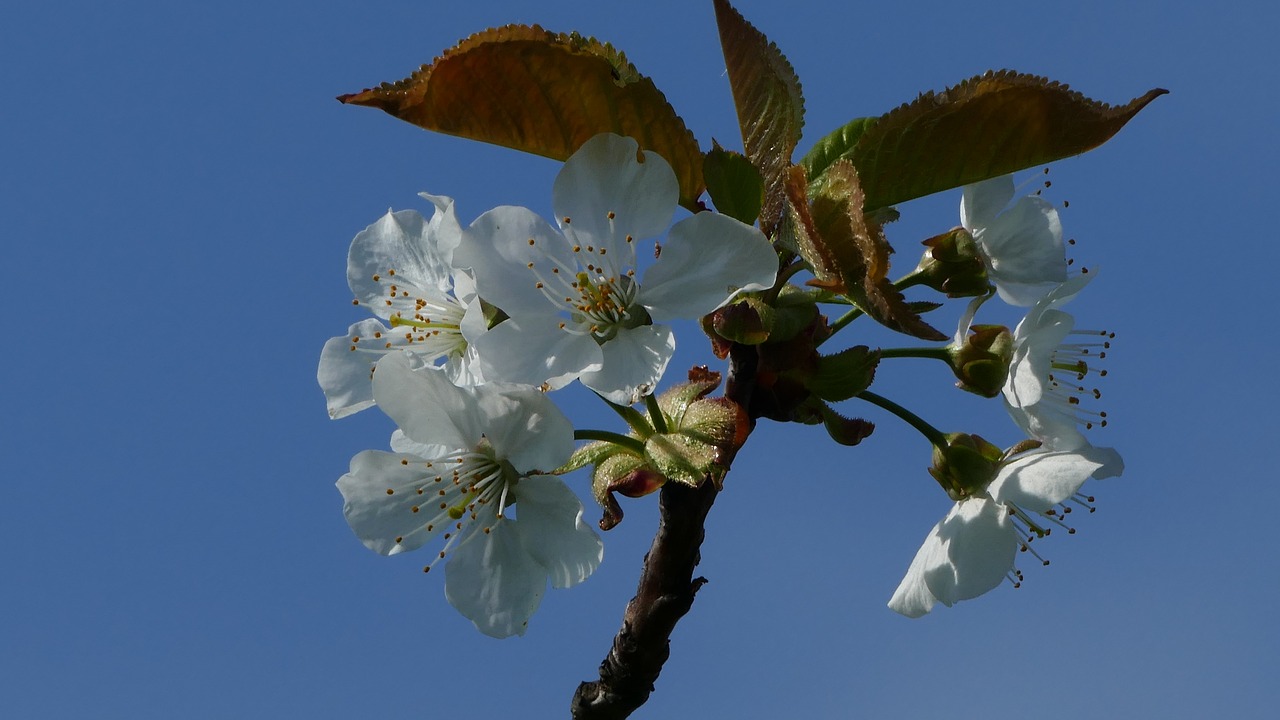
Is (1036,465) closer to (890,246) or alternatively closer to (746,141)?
(890,246)

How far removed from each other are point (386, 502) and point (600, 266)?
60 centimetres

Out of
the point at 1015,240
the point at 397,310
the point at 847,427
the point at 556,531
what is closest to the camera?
the point at 556,531

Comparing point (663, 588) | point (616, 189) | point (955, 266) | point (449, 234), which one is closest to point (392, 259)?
point (449, 234)

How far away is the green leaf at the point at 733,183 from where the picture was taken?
1.84m

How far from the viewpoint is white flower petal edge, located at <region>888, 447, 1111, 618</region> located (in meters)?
2.11

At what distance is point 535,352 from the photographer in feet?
6.15

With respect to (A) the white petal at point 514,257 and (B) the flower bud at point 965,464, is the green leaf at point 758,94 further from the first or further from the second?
(B) the flower bud at point 965,464

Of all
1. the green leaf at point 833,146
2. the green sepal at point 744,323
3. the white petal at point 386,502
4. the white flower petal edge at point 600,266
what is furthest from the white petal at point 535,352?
the green leaf at point 833,146

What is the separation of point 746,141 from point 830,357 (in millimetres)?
425

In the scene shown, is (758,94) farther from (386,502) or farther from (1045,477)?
(386,502)

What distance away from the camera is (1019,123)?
1886 millimetres

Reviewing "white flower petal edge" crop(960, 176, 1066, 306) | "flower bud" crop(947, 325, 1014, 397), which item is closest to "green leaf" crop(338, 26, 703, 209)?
"white flower petal edge" crop(960, 176, 1066, 306)

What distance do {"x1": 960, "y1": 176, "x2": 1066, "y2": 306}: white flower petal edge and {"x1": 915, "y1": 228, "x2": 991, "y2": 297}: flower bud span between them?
0.09 ft

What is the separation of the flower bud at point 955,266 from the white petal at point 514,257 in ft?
2.46
